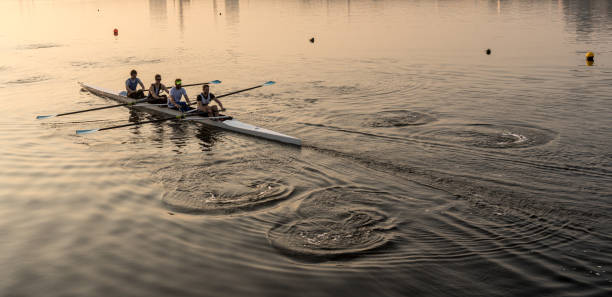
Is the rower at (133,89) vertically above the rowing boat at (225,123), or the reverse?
the rower at (133,89)

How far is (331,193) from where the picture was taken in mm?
13422

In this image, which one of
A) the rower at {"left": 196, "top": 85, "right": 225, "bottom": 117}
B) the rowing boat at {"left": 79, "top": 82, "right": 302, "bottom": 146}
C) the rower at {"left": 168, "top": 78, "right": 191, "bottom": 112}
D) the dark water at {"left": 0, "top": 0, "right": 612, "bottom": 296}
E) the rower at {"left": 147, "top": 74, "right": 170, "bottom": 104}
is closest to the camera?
the dark water at {"left": 0, "top": 0, "right": 612, "bottom": 296}

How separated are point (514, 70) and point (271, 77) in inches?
615

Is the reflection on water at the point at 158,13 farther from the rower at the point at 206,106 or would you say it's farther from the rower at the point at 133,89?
the rower at the point at 206,106

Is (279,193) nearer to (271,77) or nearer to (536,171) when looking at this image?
(536,171)

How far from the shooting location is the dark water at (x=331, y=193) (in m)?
9.55

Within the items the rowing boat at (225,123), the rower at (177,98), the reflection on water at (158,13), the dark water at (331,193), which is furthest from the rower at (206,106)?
the reflection on water at (158,13)

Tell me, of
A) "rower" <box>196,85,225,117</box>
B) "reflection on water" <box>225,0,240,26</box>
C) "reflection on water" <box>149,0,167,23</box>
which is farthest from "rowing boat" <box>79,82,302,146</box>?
"reflection on water" <box>149,0,167,23</box>

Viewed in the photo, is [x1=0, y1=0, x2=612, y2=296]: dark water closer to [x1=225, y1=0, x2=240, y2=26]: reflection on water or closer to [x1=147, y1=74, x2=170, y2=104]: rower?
[x1=147, y1=74, x2=170, y2=104]: rower

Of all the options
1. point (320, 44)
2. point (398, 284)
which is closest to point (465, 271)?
point (398, 284)

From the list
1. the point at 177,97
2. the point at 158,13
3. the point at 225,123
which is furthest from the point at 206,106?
the point at 158,13

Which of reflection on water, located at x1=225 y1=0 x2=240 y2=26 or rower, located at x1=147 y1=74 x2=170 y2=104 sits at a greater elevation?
reflection on water, located at x1=225 y1=0 x2=240 y2=26

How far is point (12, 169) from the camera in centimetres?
1619

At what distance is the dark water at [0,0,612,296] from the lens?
9.55 m
